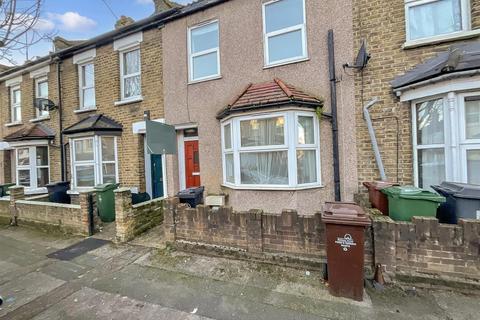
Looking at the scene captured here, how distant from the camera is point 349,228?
3.06 m

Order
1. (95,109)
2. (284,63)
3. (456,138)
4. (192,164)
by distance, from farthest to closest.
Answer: (95,109) < (192,164) < (284,63) < (456,138)

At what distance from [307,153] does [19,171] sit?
1191 centimetres

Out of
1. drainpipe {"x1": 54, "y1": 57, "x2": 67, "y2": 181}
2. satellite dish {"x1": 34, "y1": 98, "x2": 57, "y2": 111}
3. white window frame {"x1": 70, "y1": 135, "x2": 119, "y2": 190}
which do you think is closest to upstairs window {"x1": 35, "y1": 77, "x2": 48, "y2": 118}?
satellite dish {"x1": 34, "y1": 98, "x2": 57, "y2": 111}

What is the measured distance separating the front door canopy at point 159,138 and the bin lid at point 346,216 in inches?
152

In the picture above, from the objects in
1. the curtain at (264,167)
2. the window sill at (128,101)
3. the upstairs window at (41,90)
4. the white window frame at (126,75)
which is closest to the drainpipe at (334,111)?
the curtain at (264,167)

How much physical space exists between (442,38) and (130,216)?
24.3 feet

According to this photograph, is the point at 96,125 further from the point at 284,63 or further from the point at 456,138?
the point at 456,138

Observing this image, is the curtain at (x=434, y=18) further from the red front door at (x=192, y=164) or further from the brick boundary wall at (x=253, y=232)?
the red front door at (x=192, y=164)

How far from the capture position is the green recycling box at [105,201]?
6367 millimetres

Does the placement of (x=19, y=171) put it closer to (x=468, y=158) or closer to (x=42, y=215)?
(x=42, y=215)

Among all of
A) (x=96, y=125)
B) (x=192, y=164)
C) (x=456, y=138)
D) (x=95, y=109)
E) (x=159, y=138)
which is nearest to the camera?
(x=456, y=138)

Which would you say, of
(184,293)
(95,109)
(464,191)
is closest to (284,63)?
(464,191)

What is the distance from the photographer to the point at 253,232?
13.3ft

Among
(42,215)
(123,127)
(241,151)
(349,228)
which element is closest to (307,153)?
(241,151)
